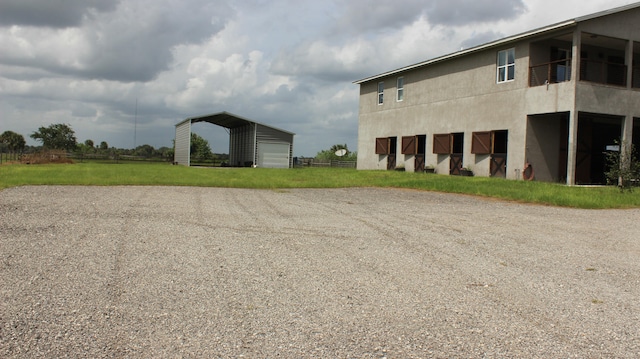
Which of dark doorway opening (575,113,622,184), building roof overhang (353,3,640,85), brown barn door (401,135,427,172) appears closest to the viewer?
building roof overhang (353,3,640,85)

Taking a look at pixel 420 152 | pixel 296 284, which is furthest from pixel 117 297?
pixel 420 152

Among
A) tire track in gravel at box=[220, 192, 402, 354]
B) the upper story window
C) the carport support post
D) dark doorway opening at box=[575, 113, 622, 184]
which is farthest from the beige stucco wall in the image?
tire track in gravel at box=[220, 192, 402, 354]

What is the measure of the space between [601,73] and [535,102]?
4509 mm

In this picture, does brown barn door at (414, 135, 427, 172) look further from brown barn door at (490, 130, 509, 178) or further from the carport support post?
the carport support post

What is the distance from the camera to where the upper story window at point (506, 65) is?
21219 millimetres

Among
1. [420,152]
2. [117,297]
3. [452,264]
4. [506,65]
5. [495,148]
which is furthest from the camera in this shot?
[420,152]

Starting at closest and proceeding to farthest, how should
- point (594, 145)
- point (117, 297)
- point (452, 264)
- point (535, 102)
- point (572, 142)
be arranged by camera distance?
point (117, 297) → point (452, 264) → point (572, 142) → point (535, 102) → point (594, 145)

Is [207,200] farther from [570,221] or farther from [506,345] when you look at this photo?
[506,345]

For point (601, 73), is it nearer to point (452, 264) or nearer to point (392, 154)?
point (392, 154)

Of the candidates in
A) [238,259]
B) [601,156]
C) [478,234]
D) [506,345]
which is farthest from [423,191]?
[506,345]

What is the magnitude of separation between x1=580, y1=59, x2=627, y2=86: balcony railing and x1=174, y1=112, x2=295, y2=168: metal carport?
2539 centimetres

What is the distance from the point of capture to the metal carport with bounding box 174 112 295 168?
41375 millimetres

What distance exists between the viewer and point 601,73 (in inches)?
856

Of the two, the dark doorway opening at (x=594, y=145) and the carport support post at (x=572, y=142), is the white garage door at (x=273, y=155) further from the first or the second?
the carport support post at (x=572, y=142)
